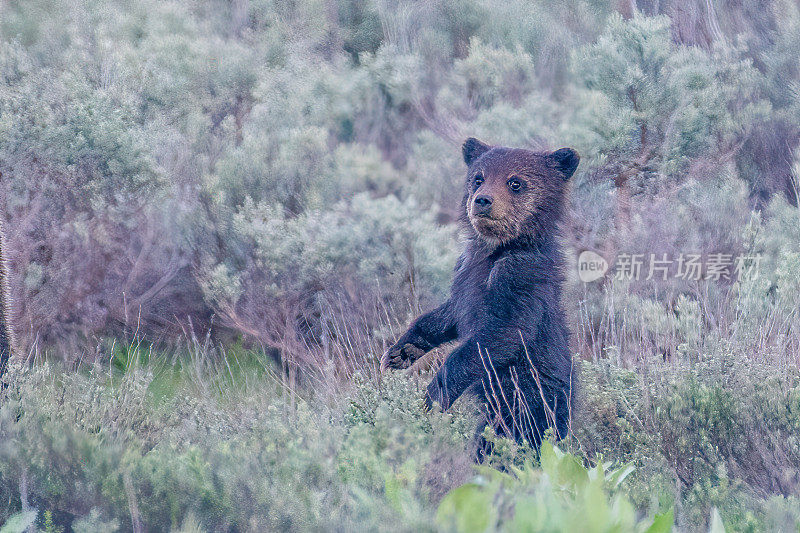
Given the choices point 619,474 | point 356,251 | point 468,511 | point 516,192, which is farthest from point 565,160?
point 356,251

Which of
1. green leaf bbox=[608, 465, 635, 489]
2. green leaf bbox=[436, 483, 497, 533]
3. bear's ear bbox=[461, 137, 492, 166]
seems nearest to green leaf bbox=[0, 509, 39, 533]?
green leaf bbox=[436, 483, 497, 533]

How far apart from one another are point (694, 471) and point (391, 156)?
668 cm

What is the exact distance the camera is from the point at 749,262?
6301 millimetres

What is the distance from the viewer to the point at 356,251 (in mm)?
6250

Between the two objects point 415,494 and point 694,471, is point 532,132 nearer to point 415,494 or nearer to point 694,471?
point 694,471

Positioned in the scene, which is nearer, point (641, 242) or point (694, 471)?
point (694, 471)

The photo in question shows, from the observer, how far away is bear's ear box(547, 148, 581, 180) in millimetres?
3764

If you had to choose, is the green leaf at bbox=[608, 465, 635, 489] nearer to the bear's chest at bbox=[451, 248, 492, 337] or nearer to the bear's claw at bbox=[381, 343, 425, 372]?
the bear's chest at bbox=[451, 248, 492, 337]

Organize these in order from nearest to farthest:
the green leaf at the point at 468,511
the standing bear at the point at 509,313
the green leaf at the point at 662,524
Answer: the green leaf at the point at 468,511
the green leaf at the point at 662,524
the standing bear at the point at 509,313

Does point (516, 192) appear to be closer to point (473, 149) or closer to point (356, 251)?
point (473, 149)

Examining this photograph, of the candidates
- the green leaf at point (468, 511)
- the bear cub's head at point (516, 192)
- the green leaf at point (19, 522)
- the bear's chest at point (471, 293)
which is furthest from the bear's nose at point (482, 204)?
the green leaf at point (19, 522)

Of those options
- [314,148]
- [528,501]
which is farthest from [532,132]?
[528,501]

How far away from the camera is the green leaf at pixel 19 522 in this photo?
2611 millimetres

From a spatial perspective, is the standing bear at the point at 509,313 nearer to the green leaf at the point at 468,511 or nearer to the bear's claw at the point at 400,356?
the bear's claw at the point at 400,356
